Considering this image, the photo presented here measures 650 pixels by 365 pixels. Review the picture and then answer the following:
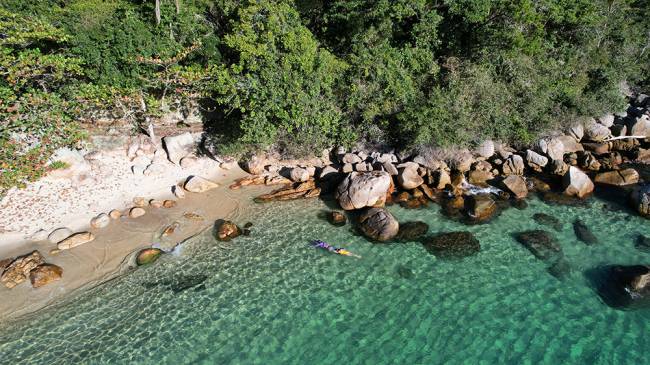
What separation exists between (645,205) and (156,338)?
22426mm

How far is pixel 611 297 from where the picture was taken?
13.3m

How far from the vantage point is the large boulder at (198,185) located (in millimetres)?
19359

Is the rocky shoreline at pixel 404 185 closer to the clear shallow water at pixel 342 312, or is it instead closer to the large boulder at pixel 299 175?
the large boulder at pixel 299 175

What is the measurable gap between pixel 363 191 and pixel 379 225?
220cm

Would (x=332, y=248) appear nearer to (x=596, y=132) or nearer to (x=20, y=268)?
(x=20, y=268)

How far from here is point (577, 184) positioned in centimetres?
1898

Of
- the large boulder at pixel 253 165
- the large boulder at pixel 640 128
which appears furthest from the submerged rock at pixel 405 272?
the large boulder at pixel 640 128

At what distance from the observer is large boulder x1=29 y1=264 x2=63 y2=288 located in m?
13.8

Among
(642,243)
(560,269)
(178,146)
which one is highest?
(178,146)

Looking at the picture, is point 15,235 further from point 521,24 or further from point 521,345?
point 521,24

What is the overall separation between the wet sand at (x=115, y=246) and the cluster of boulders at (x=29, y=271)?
0.21m

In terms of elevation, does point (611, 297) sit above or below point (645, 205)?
below

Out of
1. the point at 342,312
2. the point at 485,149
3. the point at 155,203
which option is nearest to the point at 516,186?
the point at 485,149

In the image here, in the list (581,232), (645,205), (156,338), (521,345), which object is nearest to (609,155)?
(645,205)
